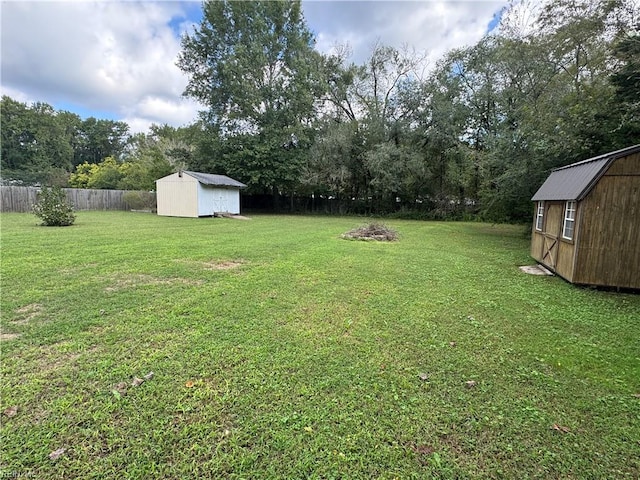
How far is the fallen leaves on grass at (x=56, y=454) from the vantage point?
1.74 metres

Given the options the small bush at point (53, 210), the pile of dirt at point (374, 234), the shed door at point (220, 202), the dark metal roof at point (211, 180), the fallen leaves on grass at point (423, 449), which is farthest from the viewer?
the shed door at point (220, 202)

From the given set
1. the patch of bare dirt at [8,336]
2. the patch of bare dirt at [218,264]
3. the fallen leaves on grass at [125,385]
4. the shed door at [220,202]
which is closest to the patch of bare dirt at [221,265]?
the patch of bare dirt at [218,264]

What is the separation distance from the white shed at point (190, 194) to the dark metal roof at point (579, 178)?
1632 cm

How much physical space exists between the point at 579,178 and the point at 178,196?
1860 cm

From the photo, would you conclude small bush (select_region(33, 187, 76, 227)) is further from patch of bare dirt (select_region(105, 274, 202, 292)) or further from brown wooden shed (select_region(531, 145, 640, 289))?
brown wooden shed (select_region(531, 145, 640, 289))

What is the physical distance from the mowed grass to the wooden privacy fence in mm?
16154

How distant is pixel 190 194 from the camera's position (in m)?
18.4

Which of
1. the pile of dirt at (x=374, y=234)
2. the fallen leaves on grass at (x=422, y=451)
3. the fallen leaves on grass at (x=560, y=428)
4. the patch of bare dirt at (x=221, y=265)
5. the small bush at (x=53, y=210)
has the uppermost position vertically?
the small bush at (x=53, y=210)

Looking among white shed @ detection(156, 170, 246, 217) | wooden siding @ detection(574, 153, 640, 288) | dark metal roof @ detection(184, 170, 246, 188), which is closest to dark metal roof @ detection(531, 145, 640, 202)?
wooden siding @ detection(574, 153, 640, 288)

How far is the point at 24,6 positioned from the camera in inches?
252

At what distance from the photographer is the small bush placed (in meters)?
11.8

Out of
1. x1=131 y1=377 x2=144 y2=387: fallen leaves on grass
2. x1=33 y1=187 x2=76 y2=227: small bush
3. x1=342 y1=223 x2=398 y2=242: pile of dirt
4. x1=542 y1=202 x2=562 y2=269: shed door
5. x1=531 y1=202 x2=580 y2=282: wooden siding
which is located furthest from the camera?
x1=33 y1=187 x2=76 y2=227: small bush

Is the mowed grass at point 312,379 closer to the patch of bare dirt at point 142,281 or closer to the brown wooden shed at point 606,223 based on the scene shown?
the patch of bare dirt at point 142,281

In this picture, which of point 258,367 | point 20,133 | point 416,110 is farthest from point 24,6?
point 20,133
